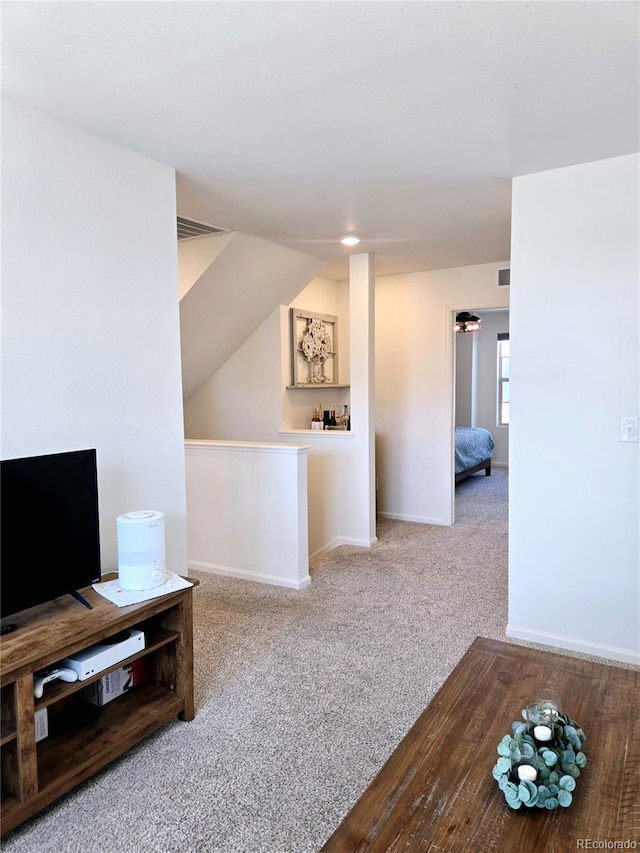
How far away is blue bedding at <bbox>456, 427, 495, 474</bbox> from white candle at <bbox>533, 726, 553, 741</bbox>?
226 inches

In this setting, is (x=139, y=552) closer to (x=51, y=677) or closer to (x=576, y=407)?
(x=51, y=677)

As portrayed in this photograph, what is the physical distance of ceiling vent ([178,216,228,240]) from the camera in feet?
12.2

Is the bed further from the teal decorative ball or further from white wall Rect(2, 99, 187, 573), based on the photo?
the teal decorative ball

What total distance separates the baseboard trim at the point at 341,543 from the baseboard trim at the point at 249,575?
0.78 meters

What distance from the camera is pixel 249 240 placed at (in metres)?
4.13

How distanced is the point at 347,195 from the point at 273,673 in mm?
2636

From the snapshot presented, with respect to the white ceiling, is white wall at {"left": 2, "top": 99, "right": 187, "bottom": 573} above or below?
below

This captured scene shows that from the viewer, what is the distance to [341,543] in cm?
493

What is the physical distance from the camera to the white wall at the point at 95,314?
6.75 feet

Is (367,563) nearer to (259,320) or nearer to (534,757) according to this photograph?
(259,320)

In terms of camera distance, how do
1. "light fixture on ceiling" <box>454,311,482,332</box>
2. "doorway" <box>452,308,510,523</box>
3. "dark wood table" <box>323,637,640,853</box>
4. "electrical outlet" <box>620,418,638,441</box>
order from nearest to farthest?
"dark wood table" <box>323,637,640,853</box> < "electrical outlet" <box>620,418,638,441</box> < "light fixture on ceiling" <box>454,311,482,332</box> < "doorway" <box>452,308,510,523</box>

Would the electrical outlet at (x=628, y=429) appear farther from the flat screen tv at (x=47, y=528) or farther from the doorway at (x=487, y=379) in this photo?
the doorway at (x=487, y=379)

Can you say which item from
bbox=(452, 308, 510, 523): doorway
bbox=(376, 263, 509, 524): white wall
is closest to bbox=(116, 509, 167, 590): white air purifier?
bbox=(376, 263, 509, 524): white wall

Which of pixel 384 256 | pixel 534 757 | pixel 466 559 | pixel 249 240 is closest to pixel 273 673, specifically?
pixel 534 757
